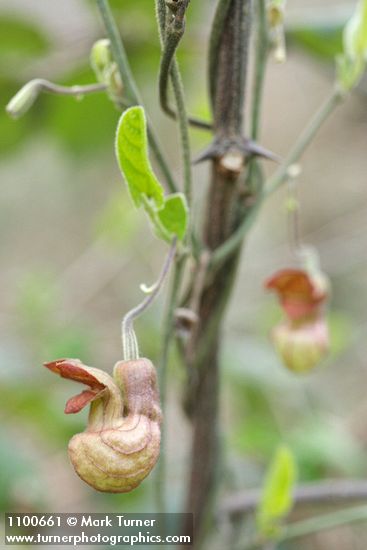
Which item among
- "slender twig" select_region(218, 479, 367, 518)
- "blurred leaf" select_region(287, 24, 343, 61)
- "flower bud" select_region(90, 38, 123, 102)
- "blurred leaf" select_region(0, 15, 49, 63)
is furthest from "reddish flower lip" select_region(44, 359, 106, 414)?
"blurred leaf" select_region(0, 15, 49, 63)

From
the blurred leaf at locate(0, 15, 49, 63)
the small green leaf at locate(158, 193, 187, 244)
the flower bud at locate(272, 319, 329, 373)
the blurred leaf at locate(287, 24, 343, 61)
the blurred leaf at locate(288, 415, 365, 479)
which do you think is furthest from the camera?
the blurred leaf at locate(288, 415, 365, 479)

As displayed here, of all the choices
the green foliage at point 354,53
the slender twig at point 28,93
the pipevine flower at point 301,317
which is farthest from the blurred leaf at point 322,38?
the slender twig at point 28,93

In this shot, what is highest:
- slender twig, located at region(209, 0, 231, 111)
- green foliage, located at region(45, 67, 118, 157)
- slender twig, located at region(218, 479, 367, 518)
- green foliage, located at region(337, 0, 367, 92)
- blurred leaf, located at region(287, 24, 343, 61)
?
green foliage, located at region(45, 67, 118, 157)

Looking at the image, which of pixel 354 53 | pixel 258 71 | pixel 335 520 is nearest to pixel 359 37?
pixel 354 53

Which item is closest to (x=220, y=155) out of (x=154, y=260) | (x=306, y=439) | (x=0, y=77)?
(x=0, y=77)

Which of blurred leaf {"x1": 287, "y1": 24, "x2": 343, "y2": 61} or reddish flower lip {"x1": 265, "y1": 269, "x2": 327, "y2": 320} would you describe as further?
blurred leaf {"x1": 287, "y1": 24, "x2": 343, "y2": 61}

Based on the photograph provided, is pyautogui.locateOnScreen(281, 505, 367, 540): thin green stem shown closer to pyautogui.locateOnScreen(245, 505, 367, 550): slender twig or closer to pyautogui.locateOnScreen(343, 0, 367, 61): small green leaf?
pyautogui.locateOnScreen(245, 505, 367, 550): slender twig

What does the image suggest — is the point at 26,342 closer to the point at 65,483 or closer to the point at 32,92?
the point at 65,483
